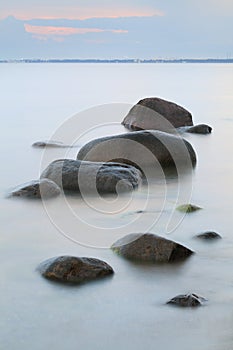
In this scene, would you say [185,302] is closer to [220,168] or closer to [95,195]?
[95,195]

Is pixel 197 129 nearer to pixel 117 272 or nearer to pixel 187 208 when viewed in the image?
pixel 187 208

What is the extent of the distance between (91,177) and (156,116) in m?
6.02

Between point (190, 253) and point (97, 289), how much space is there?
97cm

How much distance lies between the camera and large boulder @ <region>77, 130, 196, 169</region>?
8.88 metres

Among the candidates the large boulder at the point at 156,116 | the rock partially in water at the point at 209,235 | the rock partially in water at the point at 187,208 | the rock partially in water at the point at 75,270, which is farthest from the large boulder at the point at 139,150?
the rock partially in water at the point at 75,270

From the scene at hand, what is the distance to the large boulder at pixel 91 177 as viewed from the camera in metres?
7.41

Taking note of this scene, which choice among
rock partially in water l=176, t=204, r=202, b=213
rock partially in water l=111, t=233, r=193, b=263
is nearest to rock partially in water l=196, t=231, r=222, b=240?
rock partially in water l=111, t=233, r=193, b=263

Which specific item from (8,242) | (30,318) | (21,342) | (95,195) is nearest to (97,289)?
(30,318)

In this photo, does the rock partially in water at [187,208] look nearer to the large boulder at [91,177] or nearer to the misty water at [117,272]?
the misty water at [117,272]

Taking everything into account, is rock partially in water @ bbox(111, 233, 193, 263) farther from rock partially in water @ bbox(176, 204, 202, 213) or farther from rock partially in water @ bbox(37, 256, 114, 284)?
rock partially in water @ bbox(176, 204, 202, 213)

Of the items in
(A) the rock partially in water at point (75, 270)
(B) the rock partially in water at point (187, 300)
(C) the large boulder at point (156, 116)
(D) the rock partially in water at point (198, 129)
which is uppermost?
(A) the rock partially in water at point (75, 270)

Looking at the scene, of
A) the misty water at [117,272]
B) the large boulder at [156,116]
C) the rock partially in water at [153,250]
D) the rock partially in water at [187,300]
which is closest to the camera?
the misty water at [117,272]

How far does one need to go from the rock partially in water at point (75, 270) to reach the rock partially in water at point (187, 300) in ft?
2.02

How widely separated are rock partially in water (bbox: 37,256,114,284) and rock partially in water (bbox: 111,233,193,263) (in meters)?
0.32
